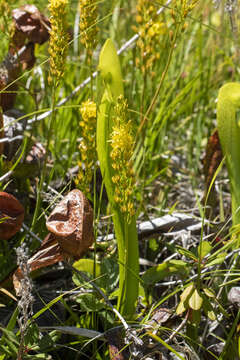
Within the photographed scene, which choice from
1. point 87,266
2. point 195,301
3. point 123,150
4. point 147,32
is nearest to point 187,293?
point 195,301

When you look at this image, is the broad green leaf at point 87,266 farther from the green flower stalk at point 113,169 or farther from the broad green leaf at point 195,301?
the broad green leaf at point 195,301

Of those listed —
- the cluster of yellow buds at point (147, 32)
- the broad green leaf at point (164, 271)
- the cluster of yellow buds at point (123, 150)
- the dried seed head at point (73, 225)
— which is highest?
the cluster of yellow buds at point (147, 32)

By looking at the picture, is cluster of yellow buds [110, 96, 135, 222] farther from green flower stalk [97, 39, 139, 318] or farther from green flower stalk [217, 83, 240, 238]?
green flower stalk [217, 83, 240, 238]

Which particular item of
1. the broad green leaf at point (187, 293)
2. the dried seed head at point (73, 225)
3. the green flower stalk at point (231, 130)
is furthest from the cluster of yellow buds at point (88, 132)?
the green flower stalk at point (231, 130)

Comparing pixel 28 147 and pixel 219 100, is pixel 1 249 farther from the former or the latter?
pixel 219 100

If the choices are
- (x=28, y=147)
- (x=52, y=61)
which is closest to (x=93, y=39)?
(x=52, y=61)

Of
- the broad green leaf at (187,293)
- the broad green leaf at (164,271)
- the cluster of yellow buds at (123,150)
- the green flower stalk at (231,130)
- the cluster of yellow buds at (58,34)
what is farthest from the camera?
the green flower stalk at (231,130)

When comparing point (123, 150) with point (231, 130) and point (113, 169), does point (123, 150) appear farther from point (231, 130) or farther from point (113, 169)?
point (231, 130)
